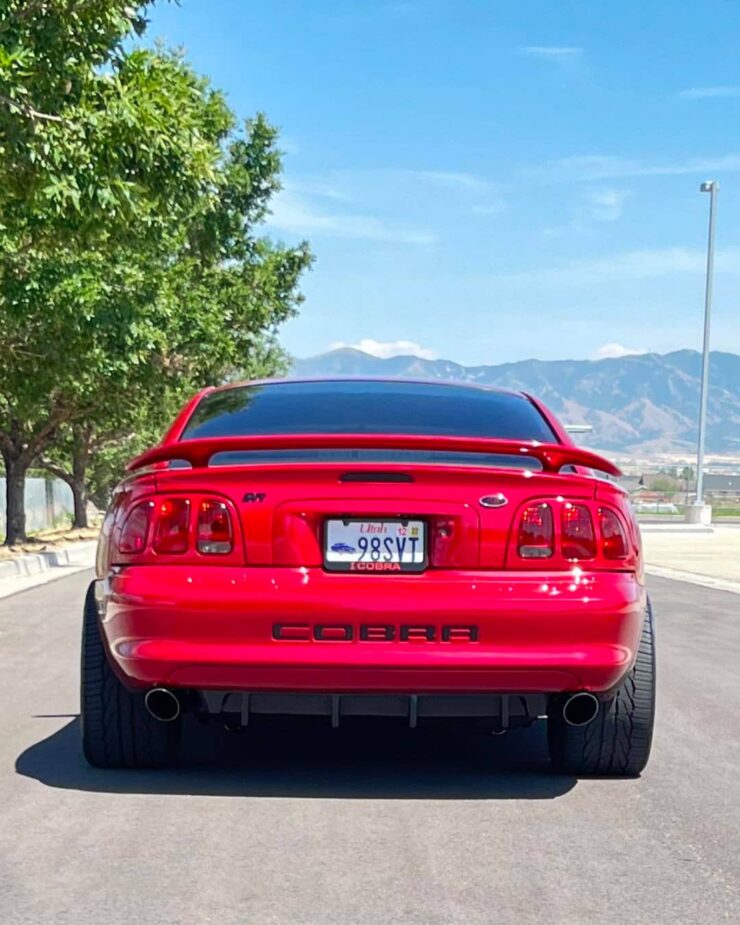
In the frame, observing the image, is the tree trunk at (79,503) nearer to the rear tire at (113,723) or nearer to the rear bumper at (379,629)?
the rear tire at (113,723)

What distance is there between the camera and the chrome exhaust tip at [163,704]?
5.04 metres

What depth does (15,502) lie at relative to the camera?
95.7 ft

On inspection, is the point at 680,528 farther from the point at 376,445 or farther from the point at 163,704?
the point at 163,704

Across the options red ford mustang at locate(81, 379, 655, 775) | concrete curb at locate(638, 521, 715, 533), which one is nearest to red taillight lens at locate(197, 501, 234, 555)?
red ford mustang at locate(81, 379, 655, 775)

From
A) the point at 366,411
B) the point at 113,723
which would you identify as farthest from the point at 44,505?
the point at 113,723

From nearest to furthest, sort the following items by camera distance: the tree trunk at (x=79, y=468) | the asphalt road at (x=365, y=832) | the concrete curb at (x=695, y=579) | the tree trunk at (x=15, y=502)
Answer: the asphalt road at (x=365, y=832)
the concrete curb at (x=695, y=579)
the tree trunk at (x=15, y=502)
the tree trunk at (x=79, y=468)

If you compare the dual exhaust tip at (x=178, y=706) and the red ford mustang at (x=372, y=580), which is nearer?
the red ford mustang at (x=372, y=580)

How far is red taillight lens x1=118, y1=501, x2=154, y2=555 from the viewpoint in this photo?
497 centimetres

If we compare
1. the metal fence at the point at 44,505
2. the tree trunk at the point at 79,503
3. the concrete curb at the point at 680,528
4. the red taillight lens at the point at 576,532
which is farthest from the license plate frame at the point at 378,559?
the concrete curb at the point at 680,528

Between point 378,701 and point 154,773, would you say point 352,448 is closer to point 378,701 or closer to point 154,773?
point 378,701

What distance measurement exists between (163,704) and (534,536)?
150 cm

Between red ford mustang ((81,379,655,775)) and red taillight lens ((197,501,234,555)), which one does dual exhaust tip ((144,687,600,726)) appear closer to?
red ford mustang ((81,379,655,775))

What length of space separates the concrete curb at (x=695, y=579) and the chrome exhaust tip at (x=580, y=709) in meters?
→ 12.8

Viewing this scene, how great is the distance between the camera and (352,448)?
502 centimetres
